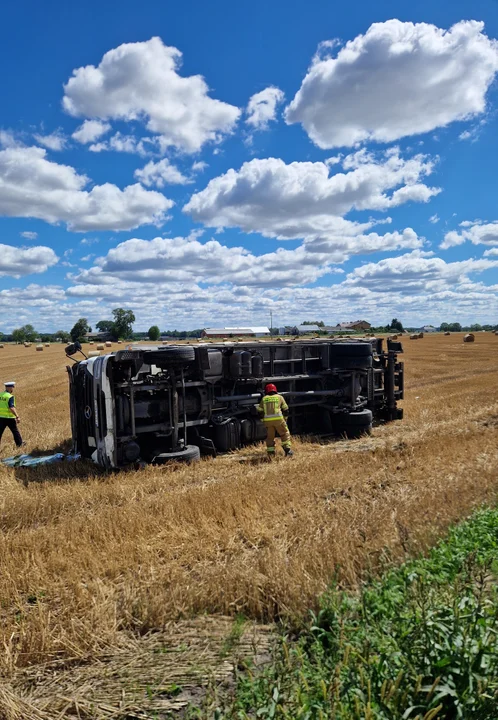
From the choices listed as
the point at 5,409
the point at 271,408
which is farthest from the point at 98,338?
the point at 271,408

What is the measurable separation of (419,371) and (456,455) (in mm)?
18856

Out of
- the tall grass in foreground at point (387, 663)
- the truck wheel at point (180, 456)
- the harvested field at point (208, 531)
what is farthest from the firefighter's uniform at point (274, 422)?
the tall grass in foreground at point (387, 663)

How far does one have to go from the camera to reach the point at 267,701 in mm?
2607

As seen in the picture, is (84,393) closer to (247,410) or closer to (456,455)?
(247,410)

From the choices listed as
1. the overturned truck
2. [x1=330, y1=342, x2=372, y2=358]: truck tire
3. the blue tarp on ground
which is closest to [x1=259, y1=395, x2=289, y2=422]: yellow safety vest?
the overturned truck

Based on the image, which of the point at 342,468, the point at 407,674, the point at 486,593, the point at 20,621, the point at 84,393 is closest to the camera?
the point at 407,674

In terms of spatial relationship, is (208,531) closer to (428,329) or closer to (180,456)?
(180,456)

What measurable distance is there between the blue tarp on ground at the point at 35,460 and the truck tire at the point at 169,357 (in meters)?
2.28

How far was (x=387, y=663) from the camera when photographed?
2691 mm

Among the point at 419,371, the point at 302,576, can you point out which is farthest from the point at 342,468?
the point at 419,371

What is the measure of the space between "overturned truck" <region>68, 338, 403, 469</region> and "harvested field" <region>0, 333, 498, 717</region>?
59 cm

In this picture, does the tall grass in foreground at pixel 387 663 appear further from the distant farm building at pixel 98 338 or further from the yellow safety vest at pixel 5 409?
the distant farm building at pixel 98 338

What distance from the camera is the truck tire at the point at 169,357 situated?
29.7ft

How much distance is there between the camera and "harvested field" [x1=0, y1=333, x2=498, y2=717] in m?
3.73
